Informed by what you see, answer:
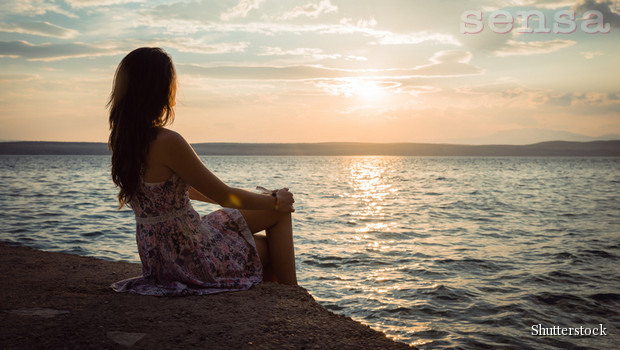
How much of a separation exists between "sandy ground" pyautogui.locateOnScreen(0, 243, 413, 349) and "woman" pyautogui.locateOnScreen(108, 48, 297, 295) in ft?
0.61

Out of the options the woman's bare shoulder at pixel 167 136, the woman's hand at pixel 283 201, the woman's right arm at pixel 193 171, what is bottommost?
the woman's hand at pixel 283 201

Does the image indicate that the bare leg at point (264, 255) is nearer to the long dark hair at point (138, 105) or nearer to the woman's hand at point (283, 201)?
the woman's hand at point (283, 201)

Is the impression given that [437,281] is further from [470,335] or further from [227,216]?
[227,216]

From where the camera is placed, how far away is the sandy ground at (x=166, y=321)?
279cm

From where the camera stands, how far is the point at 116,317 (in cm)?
315

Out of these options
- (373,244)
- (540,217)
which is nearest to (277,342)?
(373,244)

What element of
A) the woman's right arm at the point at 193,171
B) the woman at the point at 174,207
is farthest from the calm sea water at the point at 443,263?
the woman's right arm at the point at 193,171

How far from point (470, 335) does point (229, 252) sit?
2691mm

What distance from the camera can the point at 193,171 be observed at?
10.6 feet

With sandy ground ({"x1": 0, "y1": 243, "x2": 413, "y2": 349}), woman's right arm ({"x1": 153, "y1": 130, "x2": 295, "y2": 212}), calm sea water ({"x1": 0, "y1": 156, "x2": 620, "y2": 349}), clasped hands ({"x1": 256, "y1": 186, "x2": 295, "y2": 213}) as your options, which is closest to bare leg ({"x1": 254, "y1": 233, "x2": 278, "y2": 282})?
sandy ground ({"x1": 0, "y1": 243, "x2": 413, "y2": 349})

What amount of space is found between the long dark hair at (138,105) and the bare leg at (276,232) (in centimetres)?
101

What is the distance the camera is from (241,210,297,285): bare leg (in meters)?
3.76

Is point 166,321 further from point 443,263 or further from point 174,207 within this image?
point 443,263

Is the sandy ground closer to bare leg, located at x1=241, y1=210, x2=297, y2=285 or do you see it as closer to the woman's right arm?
bare leg, located at x1=241, y1=210, x2=297, y2=285
